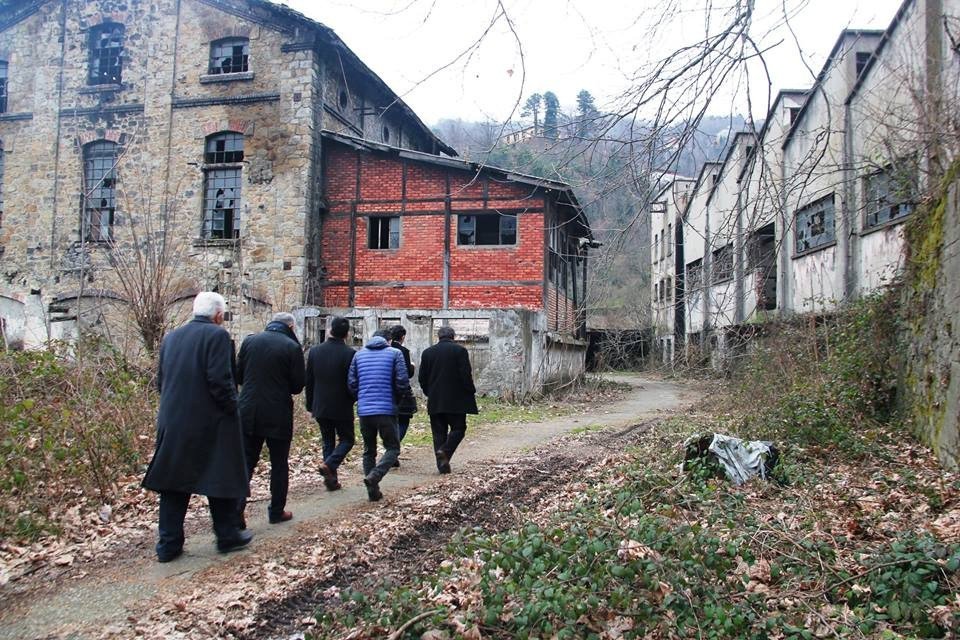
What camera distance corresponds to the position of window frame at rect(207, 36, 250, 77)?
61.0ft

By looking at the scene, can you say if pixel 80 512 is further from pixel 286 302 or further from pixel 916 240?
pixel 286 302

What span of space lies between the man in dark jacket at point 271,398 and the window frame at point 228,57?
14.8 metres

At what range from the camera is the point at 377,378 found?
23.4ft

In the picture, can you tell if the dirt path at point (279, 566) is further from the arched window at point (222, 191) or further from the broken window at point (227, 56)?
the broken window at point (227, 56)

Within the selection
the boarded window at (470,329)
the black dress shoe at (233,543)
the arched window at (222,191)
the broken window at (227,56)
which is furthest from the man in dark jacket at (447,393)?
the broken window at (227,56)

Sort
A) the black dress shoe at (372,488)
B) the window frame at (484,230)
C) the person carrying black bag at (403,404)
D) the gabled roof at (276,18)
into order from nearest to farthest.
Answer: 1. the black dress shoe at (372,488)
2. the person carrying black bag at (403,404)
3. the gabled roof at (276,18)
4. the window frame at (484,230)

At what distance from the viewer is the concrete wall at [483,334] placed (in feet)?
53.6

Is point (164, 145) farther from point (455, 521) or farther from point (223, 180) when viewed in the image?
point (455, 521)

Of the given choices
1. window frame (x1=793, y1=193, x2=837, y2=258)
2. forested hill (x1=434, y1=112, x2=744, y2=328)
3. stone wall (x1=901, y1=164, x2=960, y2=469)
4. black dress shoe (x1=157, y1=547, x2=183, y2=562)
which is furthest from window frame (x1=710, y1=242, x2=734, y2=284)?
window frame (x1=793, y1=193, x2=837, y2=258)

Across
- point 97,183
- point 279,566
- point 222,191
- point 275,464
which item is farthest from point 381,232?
point 279,566

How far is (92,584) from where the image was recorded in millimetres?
4703

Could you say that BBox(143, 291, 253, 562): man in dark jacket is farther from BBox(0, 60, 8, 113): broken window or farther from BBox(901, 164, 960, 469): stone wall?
BBox(0, 60, 8, 113): broken window

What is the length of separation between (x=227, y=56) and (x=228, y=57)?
0.04 metres

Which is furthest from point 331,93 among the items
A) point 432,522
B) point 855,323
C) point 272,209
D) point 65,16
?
point 432,522
